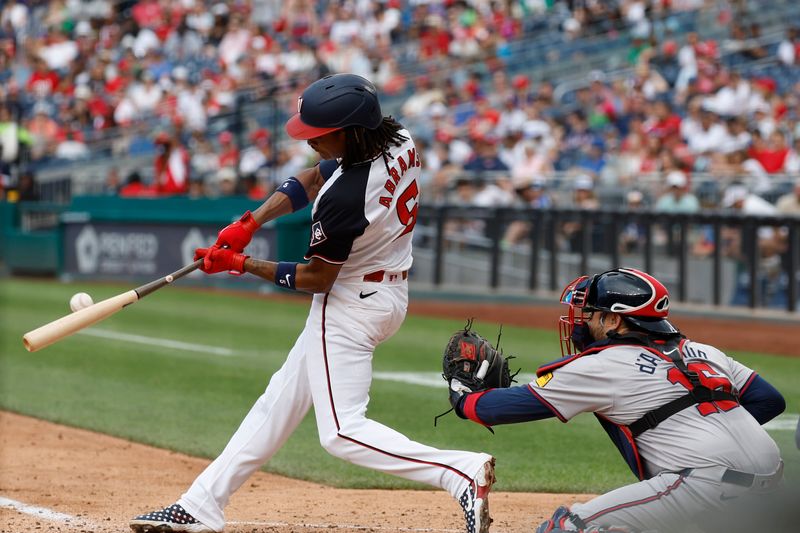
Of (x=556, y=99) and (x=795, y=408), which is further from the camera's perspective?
(x=556, y=99)

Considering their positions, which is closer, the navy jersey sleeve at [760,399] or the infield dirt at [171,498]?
the navy jersey sleeve at [760,399]

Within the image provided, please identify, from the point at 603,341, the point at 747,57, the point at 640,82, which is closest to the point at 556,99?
the point at 640,82

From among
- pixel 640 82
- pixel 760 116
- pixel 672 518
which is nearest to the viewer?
pixel 672 518

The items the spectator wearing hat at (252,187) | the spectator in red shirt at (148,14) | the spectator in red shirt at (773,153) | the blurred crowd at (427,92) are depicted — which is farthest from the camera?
the spectator in red shirt at (148,14)

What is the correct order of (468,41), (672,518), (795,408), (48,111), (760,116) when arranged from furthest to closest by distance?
(48,111)
(468,41)
(760,116)
(795,408)
(672,518)

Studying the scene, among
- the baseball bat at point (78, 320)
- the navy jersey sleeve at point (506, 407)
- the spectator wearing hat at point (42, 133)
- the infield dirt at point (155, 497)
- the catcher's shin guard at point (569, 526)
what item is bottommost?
the infield dirt at point (155, 497)

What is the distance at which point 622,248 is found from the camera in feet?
50.1

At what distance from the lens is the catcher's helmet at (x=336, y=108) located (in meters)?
4.70

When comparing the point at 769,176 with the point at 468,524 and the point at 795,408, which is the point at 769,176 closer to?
the point at 795,408

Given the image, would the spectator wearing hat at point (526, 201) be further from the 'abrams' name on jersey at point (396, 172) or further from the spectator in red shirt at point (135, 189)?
the 'abrams' name on jersey at point (396, 172)

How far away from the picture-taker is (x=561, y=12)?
2297 cm

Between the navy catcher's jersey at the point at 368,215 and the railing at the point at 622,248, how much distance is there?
32.4 ft

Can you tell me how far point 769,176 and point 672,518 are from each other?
1139cm

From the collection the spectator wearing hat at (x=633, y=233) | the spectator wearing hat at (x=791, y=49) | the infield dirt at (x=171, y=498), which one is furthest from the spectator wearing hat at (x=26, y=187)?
the infield dirt at (x=171, y=498)
